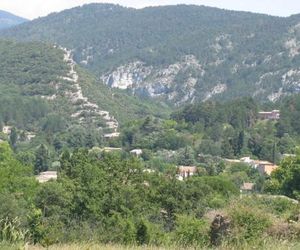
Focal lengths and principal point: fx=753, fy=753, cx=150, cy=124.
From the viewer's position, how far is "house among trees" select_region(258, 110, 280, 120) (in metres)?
113

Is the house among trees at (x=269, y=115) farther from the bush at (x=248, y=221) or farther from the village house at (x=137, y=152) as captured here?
the bush at (x=248, y=221)

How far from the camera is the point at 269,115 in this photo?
380 feet

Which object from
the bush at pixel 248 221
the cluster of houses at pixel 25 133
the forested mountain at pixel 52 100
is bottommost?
the cluster of houses at pixel 25 133

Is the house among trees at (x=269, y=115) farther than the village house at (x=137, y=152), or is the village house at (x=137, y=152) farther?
the house among trees at (x=269, y=115)

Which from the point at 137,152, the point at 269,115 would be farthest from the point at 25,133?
the point at 269,115

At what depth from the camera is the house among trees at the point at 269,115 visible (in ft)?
370

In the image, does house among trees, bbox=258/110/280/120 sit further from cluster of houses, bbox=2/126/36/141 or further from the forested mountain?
cluster of houses, bbox=2/126/36/141

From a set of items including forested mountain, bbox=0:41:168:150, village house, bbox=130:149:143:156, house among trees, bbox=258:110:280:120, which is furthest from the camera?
forested mountain, bbox=0:41:168:150

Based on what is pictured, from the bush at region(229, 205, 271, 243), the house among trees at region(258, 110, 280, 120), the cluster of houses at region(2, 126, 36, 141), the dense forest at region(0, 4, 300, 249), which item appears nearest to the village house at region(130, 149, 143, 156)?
the dense forest at region(0, 4, 300, 249)

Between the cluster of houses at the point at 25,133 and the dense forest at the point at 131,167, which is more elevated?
the dense forest at the point at 131,167

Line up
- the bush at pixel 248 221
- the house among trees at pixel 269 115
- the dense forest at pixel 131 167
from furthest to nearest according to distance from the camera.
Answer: the house among trees at pixel 269 115, the dense forest at pixel 131 167, the bush at pixel 248 221

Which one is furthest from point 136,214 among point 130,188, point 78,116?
point 78,116

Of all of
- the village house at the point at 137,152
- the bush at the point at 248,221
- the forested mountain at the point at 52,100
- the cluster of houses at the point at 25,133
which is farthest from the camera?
the forested mountain at the point at 52,100

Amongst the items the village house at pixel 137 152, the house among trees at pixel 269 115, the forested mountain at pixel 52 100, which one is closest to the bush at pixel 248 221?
the village house at pixel 137 152
